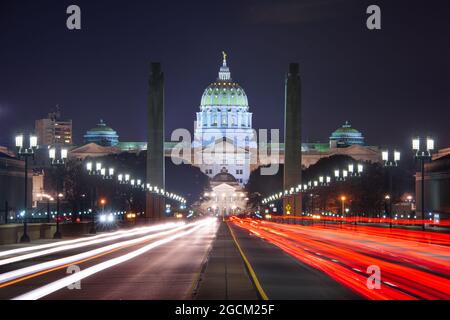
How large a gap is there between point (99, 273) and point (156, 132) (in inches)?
3798

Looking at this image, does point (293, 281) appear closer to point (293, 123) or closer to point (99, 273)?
point (99, 273)

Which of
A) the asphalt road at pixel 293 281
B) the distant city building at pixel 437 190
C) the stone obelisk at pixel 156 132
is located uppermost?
the stone obelisk at pixel 156 132

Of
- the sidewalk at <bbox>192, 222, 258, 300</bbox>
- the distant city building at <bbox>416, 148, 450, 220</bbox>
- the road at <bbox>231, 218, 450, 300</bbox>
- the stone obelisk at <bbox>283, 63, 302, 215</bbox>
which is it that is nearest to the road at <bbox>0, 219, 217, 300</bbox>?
the sidewalk at <bbox>192, 222, 258, 300</bbox>

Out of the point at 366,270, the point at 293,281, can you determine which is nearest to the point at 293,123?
the point at 366,270

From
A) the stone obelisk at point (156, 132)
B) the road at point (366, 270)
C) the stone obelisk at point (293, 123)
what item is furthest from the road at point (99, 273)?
the stone obelisk at point (293, 123)

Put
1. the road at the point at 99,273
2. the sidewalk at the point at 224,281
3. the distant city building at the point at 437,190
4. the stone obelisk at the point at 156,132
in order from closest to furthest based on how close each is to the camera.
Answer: the sidewalk at the point at 224,281 → the road at the point at 99,273 → the distant city building at the point at 437,190 → the stone obelisk at the point at 156,132

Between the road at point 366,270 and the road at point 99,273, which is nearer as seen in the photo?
the road at point 366,270

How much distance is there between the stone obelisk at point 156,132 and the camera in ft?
409

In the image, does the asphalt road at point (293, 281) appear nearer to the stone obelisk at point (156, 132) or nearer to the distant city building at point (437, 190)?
the distant city building at point (437, 190)

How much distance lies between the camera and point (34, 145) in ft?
181

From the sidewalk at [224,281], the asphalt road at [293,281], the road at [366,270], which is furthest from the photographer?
the road at [366,270]

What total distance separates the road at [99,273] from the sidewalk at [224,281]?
14.9 inches

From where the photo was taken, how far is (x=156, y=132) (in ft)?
410

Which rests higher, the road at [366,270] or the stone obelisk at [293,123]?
the stone obelisk at [293,123]
